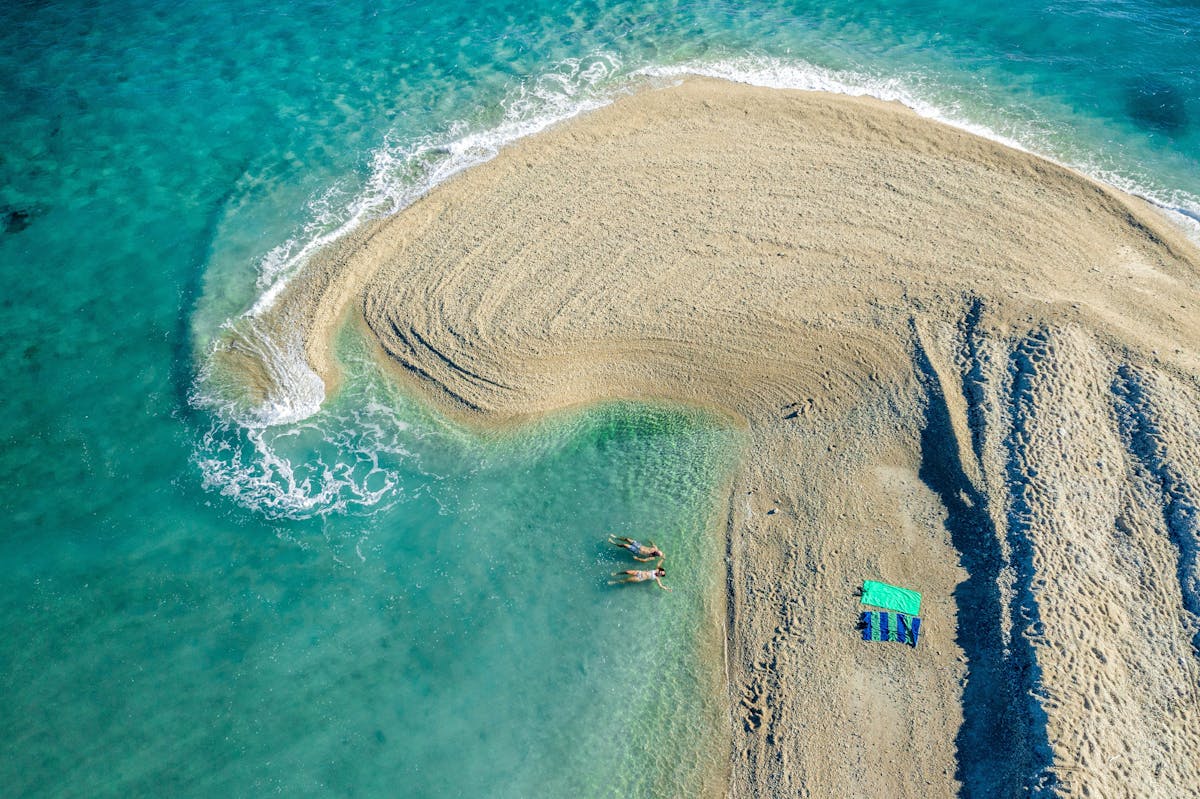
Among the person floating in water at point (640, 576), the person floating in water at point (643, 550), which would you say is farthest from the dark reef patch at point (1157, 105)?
the person floating in water at point (640, 576)

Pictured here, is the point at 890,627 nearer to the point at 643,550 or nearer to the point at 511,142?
the point at 643,550

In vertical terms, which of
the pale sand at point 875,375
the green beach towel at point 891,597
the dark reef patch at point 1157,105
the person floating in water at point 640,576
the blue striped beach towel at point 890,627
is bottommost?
the person floating in water at point 640,576

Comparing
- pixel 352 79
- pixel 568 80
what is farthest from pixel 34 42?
pixel 568 80

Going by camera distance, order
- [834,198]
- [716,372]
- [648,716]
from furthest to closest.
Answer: [834,198] → [716,372] → [648,716]

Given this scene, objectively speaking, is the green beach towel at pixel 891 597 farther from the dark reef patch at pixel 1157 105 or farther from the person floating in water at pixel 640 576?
the dark reef patch at pixel 1157 105

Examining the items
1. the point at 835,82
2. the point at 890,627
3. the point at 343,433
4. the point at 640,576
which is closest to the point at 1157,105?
the point at 835,82

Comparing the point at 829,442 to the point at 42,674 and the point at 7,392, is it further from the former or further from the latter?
Answer: the point at 7,392

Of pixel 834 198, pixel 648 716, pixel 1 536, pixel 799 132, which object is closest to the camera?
pixel 648 716
